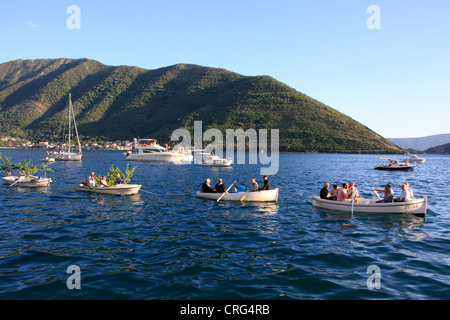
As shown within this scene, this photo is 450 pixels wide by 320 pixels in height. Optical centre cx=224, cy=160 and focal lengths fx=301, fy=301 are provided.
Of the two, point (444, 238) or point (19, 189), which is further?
point (19, 189)

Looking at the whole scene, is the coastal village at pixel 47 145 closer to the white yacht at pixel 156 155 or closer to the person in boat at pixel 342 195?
the white yacht at pixel 156 155

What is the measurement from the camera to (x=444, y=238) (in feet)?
46.0

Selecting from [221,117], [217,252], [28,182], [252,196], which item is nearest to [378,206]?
[252,196]

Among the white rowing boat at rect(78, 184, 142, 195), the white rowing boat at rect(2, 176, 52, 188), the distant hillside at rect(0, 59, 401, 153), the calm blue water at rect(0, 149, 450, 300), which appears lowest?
the calm blue water at rect(0, 149, 450, 300)

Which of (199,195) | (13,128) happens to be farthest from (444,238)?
(13,128)

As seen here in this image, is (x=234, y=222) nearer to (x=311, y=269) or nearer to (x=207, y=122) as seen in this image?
(x=311, y=269)

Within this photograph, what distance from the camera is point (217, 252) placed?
11.8 m

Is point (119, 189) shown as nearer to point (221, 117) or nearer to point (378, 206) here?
point (378, 206)

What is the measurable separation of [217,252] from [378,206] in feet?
38.8

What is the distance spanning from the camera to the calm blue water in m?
8.57

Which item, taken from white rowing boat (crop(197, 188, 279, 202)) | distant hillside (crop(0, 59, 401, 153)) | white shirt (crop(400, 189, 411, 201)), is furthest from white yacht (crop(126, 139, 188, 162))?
white shirt (crop(400, 189, 411, 201))

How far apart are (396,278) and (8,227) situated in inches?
666

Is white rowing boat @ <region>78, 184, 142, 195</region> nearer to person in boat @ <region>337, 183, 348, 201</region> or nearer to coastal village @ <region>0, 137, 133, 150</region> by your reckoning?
person in boat @ <region>337, 183, 348, 201</region>

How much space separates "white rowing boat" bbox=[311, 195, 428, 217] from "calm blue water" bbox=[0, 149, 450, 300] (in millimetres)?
559
